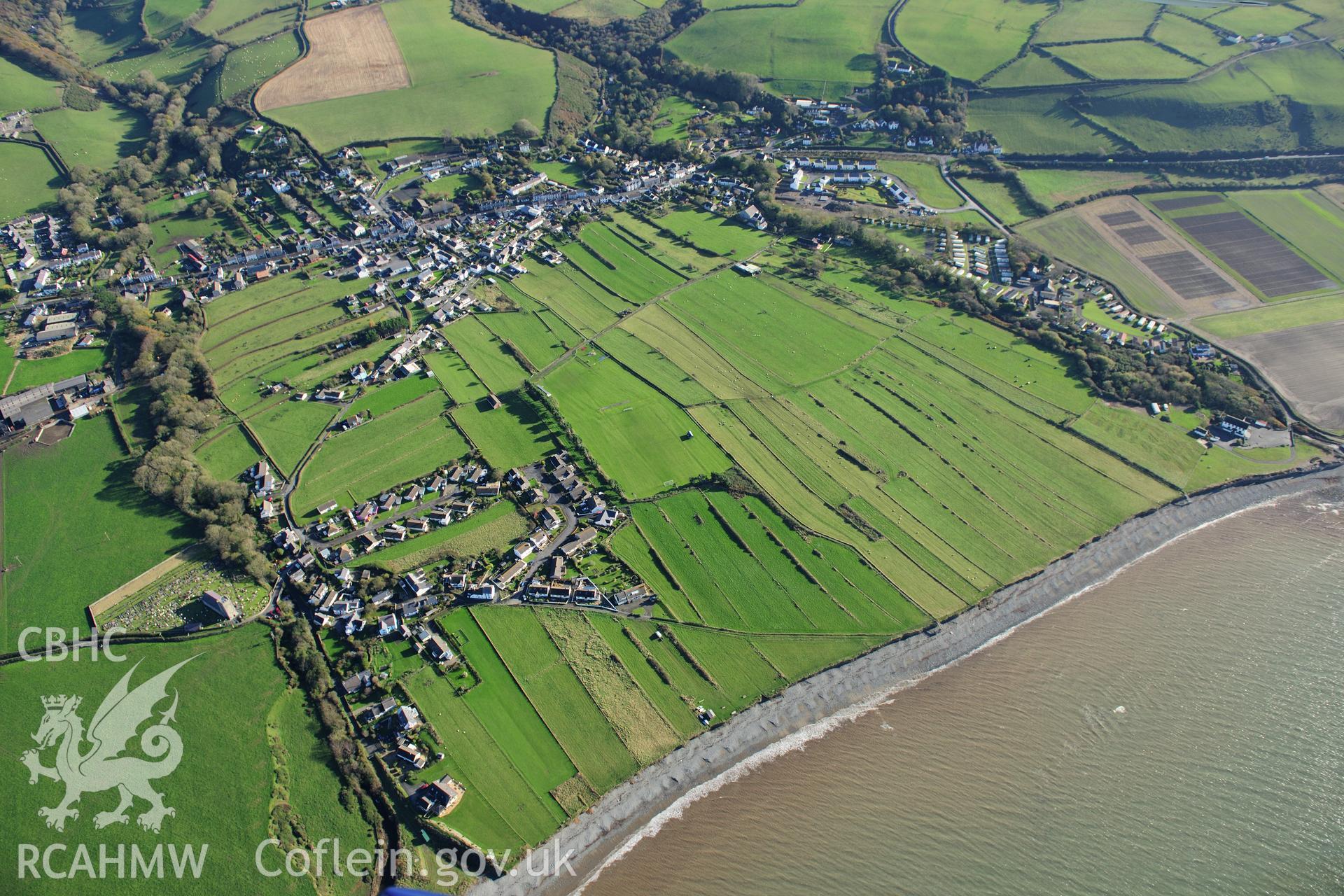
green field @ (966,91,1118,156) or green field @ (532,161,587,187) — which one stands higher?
green field @ (966,91,1118,156)

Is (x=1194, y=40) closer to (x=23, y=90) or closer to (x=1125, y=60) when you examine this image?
(x=1125, y=60)

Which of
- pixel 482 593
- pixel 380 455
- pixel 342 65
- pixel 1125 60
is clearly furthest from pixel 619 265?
pixel 1125 60

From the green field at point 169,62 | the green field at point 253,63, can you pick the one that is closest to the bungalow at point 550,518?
the green field at point 253,63


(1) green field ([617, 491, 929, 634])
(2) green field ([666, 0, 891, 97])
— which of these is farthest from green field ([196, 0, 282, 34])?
(1) green field ([617, 491, 929, 634])

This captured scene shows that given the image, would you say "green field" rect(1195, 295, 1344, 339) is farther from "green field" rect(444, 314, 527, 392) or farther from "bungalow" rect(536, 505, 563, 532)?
"green field" rect(444, 314, 527, 392)

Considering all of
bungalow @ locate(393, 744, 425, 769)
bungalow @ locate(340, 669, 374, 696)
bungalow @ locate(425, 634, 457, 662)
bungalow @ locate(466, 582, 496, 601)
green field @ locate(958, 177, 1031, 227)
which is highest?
green field @ locate(958, 177, 1031, 227)

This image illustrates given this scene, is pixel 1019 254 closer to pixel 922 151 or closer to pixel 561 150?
pixel 922 151
